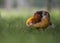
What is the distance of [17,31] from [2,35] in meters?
0.09

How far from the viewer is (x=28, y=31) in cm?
5650

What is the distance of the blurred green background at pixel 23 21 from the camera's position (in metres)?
56.5

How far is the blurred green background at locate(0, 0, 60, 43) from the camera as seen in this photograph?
2224 inches

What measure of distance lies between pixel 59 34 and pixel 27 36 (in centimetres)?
18

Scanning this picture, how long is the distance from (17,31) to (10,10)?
0.13 metres

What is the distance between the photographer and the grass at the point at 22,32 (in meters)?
56.5

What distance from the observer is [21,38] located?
5650cm

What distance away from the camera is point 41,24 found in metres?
56.5

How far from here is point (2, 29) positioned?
2224 inches

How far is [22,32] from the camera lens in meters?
56.5

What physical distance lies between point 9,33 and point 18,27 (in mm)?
62

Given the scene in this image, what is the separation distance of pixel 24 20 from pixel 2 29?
14 cm

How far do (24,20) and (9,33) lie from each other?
4.4 inches

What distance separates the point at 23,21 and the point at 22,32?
6 centimetres
